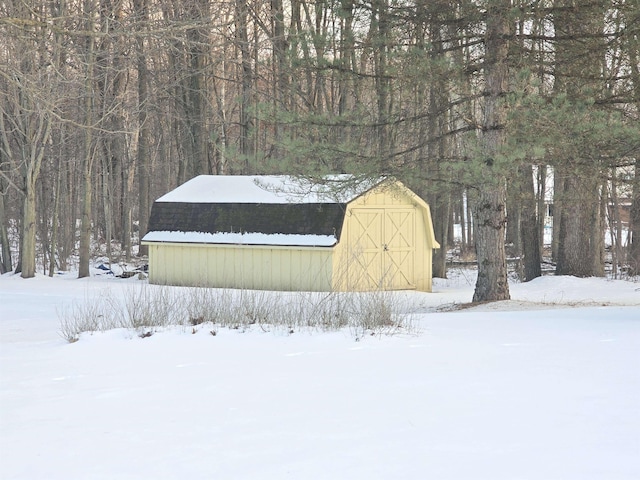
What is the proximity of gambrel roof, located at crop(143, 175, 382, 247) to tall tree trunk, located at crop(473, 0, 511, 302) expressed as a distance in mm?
3363

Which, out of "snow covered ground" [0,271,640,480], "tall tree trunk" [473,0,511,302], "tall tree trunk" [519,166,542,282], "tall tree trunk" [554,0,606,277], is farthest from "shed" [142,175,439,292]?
"snow covered ground" [0,271,640,480]

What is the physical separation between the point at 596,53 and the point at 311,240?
7051 mm

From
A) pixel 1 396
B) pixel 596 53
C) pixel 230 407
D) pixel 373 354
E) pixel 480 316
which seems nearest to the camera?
pixel 230 407

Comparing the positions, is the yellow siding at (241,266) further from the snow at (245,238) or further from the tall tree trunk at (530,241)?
the tall tree trunk at (530,241)

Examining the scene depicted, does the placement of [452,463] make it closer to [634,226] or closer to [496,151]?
[496,151]

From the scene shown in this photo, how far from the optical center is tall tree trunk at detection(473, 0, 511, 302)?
547 inches

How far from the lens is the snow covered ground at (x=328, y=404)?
5.18 meters

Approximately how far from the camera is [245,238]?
20109 mm

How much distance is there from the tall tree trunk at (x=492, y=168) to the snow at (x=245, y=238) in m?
4.07

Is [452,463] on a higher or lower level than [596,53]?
lower

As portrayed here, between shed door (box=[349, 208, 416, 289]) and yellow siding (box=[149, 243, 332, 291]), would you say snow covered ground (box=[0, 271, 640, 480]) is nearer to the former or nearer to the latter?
yellow siding (box=[149, 243, 332, 291])

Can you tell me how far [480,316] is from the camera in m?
12.2

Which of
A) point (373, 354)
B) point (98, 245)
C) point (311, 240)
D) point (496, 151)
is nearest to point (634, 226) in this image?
point (311, 240)

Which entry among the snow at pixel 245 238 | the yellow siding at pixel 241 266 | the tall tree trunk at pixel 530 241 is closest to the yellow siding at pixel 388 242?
the snow at pixel 245 238
